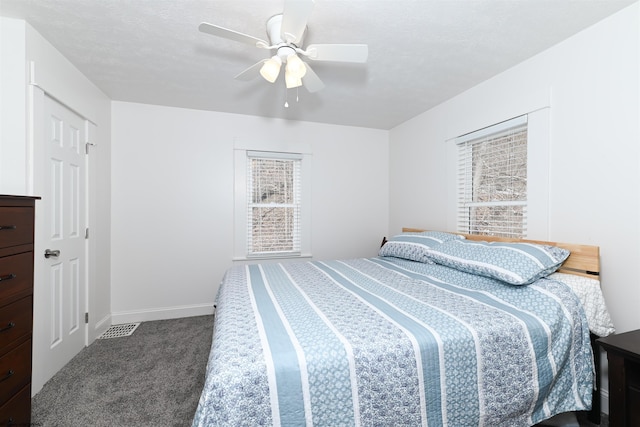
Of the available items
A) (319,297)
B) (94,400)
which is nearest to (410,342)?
(319,297)

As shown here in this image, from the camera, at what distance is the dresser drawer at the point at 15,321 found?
1379 millimetres

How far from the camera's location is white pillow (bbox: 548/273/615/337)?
5.57 ft

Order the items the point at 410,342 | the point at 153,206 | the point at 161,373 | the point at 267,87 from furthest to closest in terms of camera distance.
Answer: the point at 153,206
the point at 267,87
the point at 161,373
the point at 410,342

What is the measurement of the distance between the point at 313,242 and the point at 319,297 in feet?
7.21

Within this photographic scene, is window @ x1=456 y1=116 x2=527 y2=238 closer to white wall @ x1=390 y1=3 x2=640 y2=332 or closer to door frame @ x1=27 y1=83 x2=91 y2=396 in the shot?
white wall @ x1=390 y1=3 x2=640 y2=332

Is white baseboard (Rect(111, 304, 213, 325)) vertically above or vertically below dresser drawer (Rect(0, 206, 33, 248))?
below

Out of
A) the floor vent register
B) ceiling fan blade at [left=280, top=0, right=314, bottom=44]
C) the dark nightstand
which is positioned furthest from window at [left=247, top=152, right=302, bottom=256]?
the dark nightstand

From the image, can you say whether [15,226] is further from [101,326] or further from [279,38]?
[101,326]

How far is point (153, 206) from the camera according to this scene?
11.0 feet

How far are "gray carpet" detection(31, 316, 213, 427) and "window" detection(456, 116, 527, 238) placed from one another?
2.81 m

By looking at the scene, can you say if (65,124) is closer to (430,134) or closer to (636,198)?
(430,134)

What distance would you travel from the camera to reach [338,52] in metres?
1.78

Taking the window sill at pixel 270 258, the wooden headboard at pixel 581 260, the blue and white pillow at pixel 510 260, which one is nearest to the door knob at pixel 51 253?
the window sill at pixel 270 258

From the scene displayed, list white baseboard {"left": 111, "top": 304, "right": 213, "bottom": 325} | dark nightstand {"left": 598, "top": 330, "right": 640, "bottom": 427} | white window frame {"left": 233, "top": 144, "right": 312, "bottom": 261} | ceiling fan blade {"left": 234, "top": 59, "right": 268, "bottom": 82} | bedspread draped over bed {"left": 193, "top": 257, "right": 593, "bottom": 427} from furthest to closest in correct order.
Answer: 1. white window frame {"left": 233, "top": 144, "right": 312, "bottom": 261}
2. white baseboard {"left": 111, "top": 304, "right": 213, "bottom": 325}
3. ceiling fan blade {"left": 234, "top": 59, "right": 268, "bottom": 82}
4. dark nightstand {"left": 598, "top": 330, "right": 640, "bottom": 427}
5. bedspread draped over bed {"left": 193, "top": 257, "right": 593, "bottom": 427}
